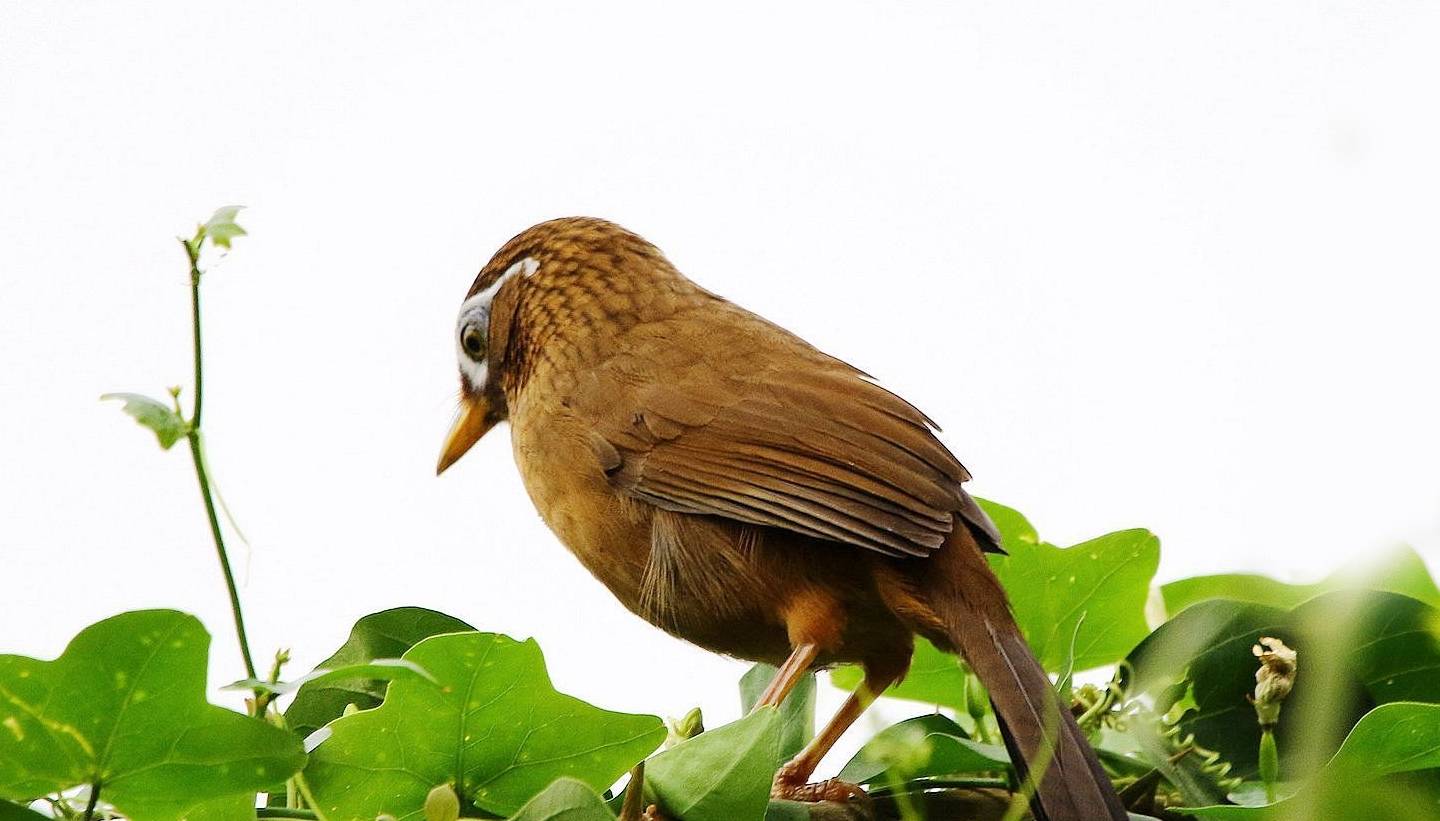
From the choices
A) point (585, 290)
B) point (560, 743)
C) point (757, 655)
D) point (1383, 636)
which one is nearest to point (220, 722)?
point (560, 743)

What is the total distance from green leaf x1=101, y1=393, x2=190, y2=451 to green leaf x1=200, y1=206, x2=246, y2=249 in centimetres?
20

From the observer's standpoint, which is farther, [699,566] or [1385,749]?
[699,566]

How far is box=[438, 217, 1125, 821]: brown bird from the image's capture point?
9.02 ft

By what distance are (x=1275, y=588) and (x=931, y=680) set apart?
0.74 m

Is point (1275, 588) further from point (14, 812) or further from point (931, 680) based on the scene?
point (14, 812)

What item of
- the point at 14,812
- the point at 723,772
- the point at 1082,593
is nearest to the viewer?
the point at 14,812

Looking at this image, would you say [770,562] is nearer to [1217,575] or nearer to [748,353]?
[748,353]

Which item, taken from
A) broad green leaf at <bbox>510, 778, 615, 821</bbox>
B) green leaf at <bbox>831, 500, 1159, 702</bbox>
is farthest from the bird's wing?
broad green leaf at <bbox>510, 778, 615, 821</bbox>

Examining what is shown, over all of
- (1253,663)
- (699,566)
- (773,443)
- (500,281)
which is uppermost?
(500,281)

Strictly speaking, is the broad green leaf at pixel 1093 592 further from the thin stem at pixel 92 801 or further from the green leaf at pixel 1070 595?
the thin stem at pixel 92 801

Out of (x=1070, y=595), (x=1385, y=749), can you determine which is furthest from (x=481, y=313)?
(x=1385, y=749)

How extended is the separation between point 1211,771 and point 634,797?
791 mm

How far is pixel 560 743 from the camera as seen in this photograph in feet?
5.80

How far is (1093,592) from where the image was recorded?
2.32 m
